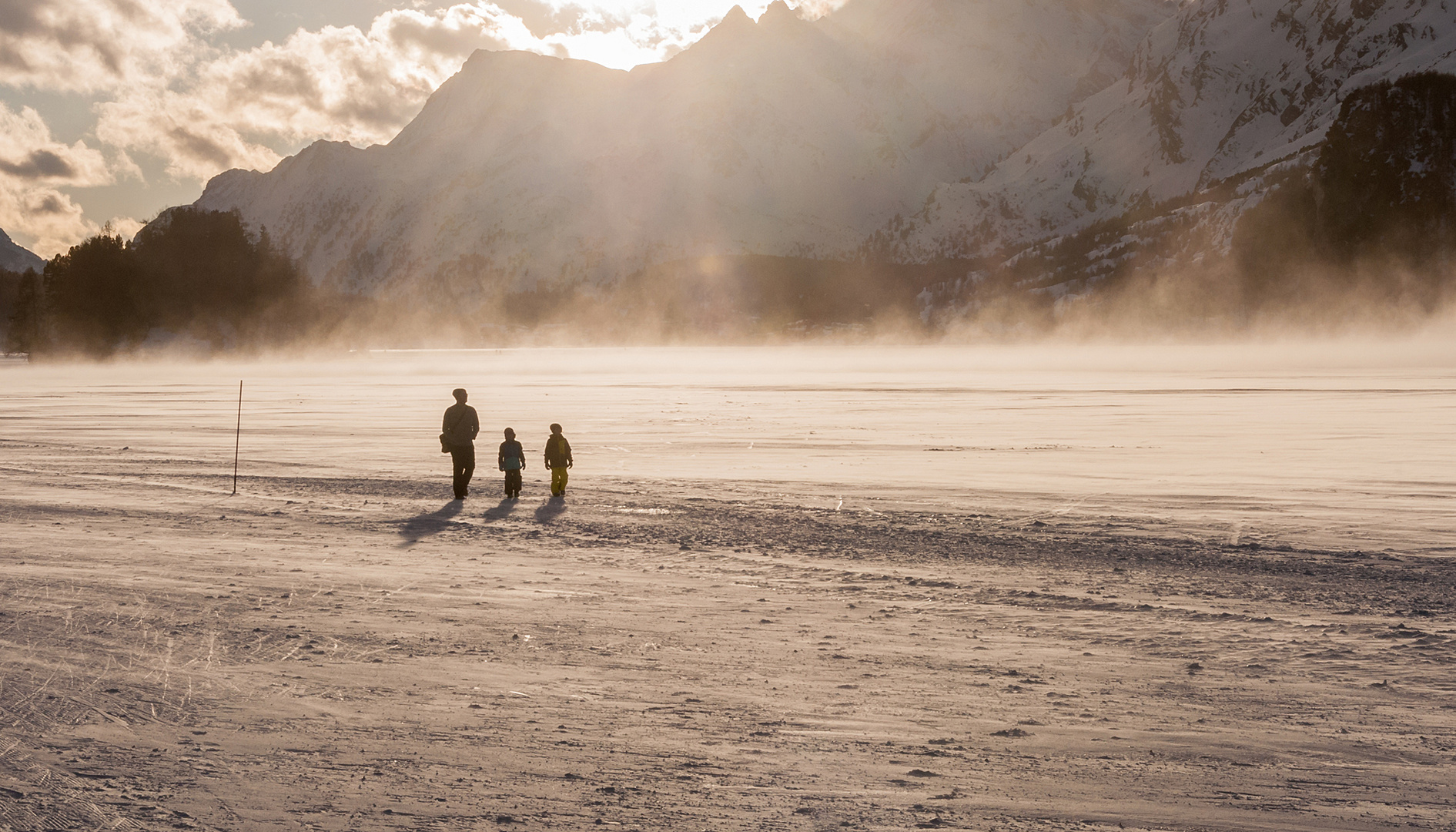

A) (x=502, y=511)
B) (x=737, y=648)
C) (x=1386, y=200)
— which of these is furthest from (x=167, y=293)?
(x=1386, y=200)

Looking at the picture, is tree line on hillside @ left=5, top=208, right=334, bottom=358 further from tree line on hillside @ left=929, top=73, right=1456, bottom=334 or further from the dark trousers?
tree line on hillside @ left=929, top=73, right=1456, bottom=334

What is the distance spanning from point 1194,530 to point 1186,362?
91.8m

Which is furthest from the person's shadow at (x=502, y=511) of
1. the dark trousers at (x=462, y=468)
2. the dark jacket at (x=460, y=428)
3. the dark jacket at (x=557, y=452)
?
the dark jacket at (x=460, y=428)

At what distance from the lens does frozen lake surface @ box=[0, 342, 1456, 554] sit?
51.3 ft

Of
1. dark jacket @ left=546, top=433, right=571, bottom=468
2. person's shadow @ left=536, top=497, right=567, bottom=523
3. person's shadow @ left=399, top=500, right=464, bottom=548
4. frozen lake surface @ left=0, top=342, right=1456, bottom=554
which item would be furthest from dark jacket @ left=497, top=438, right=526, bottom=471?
frozen lake surface @ left=0, top=342, right=1456, bottom=554

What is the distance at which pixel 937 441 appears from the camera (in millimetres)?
26203

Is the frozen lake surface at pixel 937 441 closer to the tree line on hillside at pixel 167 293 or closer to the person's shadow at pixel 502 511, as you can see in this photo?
the person's shadow at pixel 502 511

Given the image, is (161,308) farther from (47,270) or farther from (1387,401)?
(1387,401)

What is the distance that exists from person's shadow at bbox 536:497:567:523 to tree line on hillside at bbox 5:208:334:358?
117 m

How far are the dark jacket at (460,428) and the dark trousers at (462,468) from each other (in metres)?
0.10

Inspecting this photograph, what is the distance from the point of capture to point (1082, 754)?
6.18 m

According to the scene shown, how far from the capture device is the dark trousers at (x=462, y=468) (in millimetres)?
17375

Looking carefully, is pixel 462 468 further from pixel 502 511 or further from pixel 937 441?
pixel 937 441

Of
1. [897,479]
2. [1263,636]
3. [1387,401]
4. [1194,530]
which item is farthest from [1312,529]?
[1387,401]
